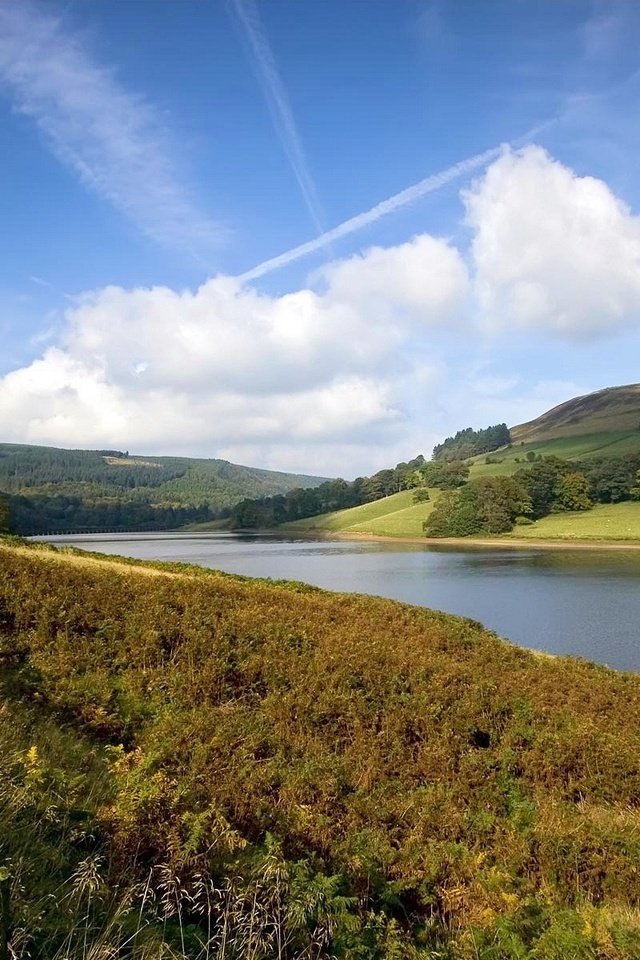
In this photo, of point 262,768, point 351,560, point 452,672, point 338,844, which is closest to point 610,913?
point 338,844

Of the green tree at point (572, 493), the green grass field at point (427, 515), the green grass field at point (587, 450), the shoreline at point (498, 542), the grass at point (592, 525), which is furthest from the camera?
the green grass field at point (587, 450)

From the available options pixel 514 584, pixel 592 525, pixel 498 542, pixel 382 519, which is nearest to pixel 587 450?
pixel 382 519

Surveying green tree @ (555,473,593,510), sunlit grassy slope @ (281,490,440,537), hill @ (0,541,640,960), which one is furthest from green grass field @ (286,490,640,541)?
hill @ (0,541,640,960)

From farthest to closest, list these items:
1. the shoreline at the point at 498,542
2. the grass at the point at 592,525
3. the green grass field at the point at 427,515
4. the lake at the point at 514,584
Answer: the green grass field at the point at 427,515
the grass at the point at 592,525
the shoreline at the point at 498,542
the lake at the point at 514,584

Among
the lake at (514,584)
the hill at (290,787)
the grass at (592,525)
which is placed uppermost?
the hill at (290,787)

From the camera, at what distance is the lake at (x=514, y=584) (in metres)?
35.1

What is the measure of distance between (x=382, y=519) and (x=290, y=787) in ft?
484

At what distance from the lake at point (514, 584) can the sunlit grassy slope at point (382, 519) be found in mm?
30416

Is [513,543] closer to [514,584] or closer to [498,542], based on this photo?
[498,542]

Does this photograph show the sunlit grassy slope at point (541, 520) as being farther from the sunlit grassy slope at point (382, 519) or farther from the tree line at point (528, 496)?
the tree line at point (528, 496)

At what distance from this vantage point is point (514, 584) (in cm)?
5925

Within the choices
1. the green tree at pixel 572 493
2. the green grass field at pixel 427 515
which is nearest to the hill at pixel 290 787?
the green grass field at pixel 427 515

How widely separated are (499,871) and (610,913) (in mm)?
1201

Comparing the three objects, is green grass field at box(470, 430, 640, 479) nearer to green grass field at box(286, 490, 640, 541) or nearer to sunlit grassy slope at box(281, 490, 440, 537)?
sunlit grassy slope at box(281, 490, 440, 537)
